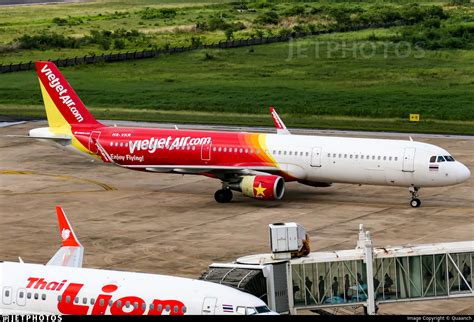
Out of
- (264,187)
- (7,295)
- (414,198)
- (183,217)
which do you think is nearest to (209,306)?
(7,295)

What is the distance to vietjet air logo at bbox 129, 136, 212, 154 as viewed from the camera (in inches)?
2731

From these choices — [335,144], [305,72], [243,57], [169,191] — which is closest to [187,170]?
[169,191]

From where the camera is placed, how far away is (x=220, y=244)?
2249 inches

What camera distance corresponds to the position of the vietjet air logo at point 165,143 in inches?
2731

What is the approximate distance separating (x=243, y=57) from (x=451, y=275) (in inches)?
4070

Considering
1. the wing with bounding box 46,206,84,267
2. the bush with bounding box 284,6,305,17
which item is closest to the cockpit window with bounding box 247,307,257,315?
the wing with bounding box 46,206,84,267

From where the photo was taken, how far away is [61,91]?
7475cm

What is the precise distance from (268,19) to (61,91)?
109 meters

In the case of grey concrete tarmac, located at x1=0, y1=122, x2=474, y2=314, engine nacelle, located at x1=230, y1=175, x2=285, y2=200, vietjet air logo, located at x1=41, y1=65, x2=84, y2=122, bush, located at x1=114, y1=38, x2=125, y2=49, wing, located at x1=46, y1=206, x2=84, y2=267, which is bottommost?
grey concrete tarmac, located at x1=0, y1=122, x2=474, y2=314

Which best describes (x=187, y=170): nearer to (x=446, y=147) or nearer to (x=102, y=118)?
(x=446, y=147)

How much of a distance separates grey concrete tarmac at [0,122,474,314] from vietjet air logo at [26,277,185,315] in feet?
40.3

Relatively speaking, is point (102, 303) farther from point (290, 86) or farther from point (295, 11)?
point (295, 11)

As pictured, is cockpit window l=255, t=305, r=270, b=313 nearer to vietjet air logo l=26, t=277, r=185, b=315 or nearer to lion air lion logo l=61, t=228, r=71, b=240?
vietjet air logo l=26, t=277, r=185, b=315

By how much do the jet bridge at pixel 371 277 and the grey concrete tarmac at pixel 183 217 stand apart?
5.40 meters
